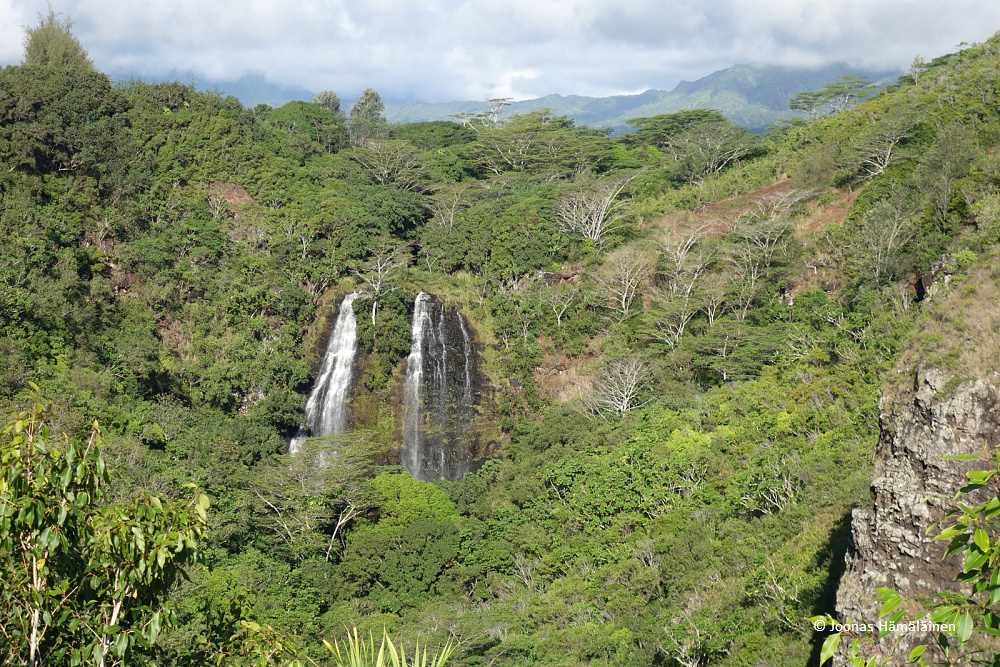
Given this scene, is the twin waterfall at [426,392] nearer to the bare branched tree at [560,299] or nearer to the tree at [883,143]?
the bare branched tree at [560,299]

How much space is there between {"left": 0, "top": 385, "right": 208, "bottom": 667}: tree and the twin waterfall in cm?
2218

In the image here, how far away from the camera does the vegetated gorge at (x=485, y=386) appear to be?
26.1 feet

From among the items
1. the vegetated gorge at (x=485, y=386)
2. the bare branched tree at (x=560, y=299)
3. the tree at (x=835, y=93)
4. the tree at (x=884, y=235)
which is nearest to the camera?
the vegetated gorge at (x=485, y=386)

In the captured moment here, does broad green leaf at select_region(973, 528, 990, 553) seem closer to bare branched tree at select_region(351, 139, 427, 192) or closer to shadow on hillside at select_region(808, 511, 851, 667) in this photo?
shadow on hillside at select_region(808, 511, 851, 667)

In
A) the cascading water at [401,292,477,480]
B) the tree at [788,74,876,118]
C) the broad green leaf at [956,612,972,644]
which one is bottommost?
the cascading water at [401,292,477,480]

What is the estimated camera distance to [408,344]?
1160 inches

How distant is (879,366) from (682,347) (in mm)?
8429

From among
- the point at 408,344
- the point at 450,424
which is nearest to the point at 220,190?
the point at 408,344

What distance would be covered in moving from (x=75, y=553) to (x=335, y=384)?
24.5 meters

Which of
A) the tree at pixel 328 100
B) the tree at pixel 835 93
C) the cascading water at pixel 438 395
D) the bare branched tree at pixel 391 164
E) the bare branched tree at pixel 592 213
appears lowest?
the cascading water at pixel 438 395

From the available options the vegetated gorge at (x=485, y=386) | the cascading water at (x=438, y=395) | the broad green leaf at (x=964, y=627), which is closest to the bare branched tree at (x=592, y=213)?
the vegetated gorge at (x=485, y=386)

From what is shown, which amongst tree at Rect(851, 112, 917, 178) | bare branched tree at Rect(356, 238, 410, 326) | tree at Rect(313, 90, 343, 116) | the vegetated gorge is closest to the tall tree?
tree at Rect(313, 90, 343, 116)

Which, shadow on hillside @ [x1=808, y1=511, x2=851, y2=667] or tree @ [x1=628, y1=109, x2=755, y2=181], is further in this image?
tree @ [x1=628, y1=109, x2=755, y2=181]

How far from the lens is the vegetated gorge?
26.1ft
